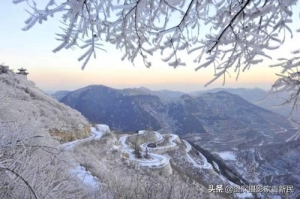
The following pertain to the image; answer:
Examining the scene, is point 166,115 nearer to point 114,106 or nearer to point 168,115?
point 168,115

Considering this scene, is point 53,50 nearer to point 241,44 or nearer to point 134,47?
point 134,47

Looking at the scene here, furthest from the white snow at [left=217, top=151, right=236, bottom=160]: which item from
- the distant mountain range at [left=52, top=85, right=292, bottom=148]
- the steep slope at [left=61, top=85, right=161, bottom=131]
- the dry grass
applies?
the dry grass

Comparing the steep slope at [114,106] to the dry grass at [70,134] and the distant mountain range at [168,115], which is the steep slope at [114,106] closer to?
the distant mountain range at [168,115]

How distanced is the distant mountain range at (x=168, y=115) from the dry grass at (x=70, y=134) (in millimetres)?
121830

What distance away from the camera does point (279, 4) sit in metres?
2.27

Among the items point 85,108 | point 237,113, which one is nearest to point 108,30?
point 85,108

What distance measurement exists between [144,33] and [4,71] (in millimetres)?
29725

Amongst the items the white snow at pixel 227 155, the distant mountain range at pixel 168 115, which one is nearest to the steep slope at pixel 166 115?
the distant mountain range at pixel 168 115

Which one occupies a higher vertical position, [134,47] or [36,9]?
[36,9]

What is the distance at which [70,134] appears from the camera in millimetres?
21078

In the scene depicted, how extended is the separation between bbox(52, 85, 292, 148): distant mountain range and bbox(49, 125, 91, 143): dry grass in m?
122

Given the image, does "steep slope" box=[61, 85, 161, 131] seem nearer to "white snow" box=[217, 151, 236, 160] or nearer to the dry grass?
"white snow" box=[217, 151, 236, 160]

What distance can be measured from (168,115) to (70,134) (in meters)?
162

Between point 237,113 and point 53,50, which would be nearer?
point 53,50
